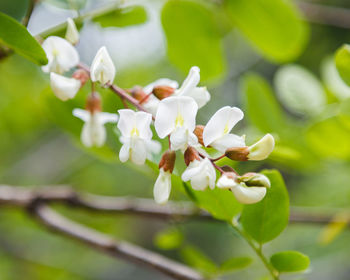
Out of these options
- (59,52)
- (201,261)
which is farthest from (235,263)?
(59,52)

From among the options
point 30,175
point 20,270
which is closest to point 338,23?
point 30,175

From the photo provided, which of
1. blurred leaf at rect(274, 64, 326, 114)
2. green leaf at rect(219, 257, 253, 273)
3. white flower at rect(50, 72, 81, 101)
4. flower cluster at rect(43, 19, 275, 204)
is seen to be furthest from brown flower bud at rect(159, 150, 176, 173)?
blurred leaf at rect(274, 64, 326, 114)

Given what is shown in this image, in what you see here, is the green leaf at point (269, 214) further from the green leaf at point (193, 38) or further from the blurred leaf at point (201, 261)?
the green leaf at point (193, 38)

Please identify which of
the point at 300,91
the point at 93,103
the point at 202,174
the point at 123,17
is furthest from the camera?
the point at 300,91

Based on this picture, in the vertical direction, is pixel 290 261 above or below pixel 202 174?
below

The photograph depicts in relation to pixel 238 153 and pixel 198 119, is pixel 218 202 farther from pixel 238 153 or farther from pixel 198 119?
pixel 198 119
